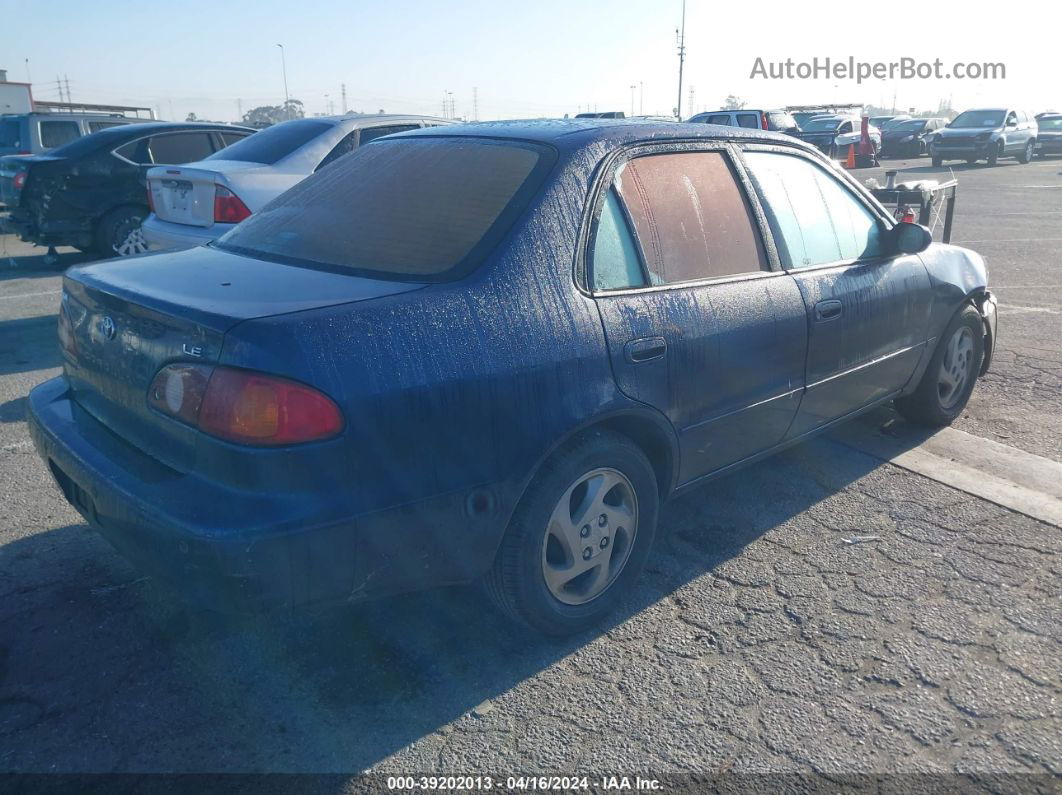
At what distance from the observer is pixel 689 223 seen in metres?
3.37

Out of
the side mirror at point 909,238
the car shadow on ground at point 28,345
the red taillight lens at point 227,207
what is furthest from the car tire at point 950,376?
the car shadow on ground at point 28,345

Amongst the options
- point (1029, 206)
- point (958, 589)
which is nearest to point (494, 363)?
point (958, 589)

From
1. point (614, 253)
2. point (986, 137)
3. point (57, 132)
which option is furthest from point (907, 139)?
point (614, 253)

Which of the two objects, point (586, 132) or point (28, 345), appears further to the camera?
point (28, 345)

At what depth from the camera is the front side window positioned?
12.4 feet

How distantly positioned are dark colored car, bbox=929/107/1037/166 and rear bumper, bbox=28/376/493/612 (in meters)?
31.2

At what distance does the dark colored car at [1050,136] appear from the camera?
1352 inches

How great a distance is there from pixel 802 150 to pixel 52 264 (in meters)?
9.90

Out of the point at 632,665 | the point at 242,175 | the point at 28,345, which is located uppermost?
the point at 242,175

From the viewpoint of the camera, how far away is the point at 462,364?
100 inches

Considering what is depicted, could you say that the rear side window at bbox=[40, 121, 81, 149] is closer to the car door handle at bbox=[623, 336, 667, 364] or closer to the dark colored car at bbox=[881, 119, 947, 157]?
the car door handle at bbox=[623, 336, 667, 364]

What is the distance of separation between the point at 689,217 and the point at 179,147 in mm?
8730

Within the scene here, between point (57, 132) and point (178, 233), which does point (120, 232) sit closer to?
point (178, 233)

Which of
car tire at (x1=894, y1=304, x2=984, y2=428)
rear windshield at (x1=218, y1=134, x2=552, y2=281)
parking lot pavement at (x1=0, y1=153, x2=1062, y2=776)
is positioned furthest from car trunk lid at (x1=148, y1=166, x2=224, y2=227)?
car tire at (x1=894, y1=304, x2=984, y2=428)
